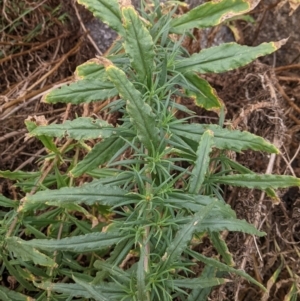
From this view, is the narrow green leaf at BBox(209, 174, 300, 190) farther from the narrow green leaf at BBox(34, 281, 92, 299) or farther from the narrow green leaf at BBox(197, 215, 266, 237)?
the narrow green leaf at BBox(34, 281, 92, 299)

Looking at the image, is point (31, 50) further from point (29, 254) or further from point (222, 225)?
point (222, 225)

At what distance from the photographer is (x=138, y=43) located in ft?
3.22

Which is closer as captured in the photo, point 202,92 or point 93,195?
point 93,195

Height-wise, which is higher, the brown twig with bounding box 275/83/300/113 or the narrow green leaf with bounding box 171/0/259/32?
the narrow green leaf with bounding box 171/0/259/32

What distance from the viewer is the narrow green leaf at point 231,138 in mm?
1037

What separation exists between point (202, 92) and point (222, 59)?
0.13 metres

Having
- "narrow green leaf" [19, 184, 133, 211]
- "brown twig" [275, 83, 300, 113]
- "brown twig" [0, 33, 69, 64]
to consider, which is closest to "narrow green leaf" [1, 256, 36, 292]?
"narrow green leaf" [19, 184, 133, 211]

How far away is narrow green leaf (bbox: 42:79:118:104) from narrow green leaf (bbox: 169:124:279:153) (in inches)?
6.9

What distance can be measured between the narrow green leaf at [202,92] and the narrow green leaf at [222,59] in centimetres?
4

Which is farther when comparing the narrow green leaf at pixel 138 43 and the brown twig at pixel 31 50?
the brown twig at pixel 31 50

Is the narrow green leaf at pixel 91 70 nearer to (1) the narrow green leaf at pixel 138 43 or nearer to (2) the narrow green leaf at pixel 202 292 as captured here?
(1) the narrow green leaf at pixel 138 43

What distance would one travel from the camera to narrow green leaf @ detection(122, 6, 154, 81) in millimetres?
964

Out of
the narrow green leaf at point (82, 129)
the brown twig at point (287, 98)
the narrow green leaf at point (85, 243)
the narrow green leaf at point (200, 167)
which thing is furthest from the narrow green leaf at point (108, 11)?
the brown twig at point (287, 98)

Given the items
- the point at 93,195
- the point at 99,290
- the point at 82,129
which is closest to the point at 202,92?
the point at 82,129
